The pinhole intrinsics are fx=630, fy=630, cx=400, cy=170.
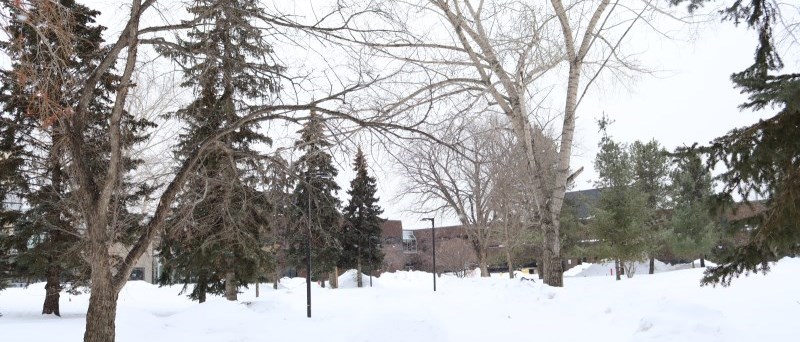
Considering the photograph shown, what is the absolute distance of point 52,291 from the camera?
18672 millimetres

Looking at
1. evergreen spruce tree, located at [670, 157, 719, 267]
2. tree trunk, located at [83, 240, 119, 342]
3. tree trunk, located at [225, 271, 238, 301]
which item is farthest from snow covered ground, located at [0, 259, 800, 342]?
evergreen spruce tree, located at [670, 157, 719, 267]

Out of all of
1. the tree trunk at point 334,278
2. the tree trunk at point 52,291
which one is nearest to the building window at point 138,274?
the tree trunk at point 334,278

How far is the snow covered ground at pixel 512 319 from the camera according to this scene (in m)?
8.79

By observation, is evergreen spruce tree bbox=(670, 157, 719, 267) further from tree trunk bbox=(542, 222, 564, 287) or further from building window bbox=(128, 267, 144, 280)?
building window bbox=(128, 267, 144, 280)

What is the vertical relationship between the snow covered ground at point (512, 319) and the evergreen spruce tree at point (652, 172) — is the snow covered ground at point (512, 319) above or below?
below

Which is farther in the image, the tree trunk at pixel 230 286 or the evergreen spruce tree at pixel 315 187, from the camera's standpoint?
the tree trunk at pixel 230 286

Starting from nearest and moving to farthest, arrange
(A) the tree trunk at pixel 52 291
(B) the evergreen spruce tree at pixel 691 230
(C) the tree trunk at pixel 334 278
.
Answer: (A) the tree trunk at pixel 52 291 → (B) the evergreen spruce tree at pixel 691 230 → (C) the tree trunk at pixel 334 278

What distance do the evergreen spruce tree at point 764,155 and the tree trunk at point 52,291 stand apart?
18.3m

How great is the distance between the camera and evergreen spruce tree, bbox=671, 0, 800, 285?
567cm

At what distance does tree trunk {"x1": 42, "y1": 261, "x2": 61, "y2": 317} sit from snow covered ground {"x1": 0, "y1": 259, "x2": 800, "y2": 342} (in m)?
0.44

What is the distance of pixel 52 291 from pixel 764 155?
19115mm

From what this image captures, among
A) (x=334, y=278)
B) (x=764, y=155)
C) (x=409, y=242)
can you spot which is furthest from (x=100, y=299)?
(x=409, y=242)

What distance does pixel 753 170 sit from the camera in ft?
20.6

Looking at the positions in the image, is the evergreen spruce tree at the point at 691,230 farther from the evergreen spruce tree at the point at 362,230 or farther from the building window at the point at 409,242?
the building window at the point at 409,242
